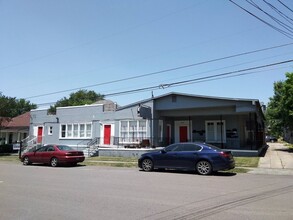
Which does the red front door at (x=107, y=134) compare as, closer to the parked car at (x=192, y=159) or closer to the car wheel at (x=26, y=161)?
the car wheel at (x=26, y=161)

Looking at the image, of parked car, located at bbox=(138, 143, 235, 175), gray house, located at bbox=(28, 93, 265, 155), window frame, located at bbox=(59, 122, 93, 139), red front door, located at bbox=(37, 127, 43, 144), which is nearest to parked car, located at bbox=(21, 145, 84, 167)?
parked car, located at bbox=(138, 143, 235, 175)

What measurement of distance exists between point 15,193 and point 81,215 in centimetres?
404

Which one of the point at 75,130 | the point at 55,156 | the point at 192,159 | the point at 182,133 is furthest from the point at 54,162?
the point at 182,133

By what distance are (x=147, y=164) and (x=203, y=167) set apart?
10.7 ft

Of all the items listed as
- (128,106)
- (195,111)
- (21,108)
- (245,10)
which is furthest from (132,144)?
(21,108)

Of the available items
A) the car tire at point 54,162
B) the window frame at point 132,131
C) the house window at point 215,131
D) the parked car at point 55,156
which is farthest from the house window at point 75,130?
the house window at point 215,131

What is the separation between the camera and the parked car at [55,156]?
21.2 metres

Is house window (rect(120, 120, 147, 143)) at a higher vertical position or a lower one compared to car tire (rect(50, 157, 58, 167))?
higher

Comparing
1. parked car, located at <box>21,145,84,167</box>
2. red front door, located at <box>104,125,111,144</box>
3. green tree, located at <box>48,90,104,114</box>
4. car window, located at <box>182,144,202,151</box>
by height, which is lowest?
parked car, located at <box>21,145,84,167</box>

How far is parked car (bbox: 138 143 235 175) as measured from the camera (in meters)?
15.8

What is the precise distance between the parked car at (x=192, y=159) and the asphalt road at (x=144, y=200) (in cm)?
297

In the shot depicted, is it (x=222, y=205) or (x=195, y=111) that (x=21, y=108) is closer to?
(x=195, y=111)

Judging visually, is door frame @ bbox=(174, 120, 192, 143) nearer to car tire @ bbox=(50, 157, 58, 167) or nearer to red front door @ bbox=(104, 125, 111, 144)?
red front door @ bbox=(104, 125, 111, 144)

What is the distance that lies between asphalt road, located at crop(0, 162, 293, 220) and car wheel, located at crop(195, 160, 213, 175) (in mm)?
3039
